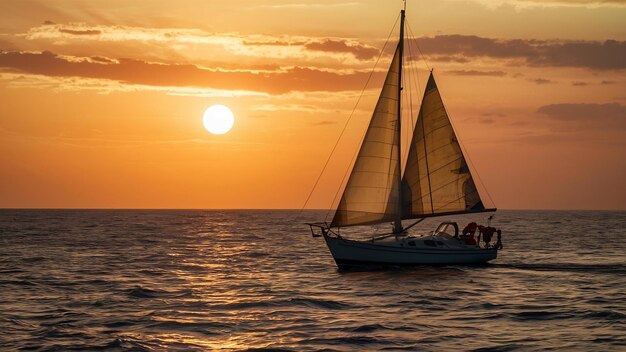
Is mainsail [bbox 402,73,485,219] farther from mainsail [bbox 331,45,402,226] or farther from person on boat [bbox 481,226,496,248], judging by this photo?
person on boat [bbox 481,226,496,248]

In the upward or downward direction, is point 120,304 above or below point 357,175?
below

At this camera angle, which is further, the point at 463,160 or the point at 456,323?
the point at 463,160

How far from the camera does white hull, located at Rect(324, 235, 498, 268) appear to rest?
49.2m

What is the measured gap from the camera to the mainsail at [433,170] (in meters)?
51.8

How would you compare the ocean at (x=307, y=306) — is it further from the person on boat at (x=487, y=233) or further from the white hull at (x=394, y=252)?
the person on boat at (x=487, y=233)

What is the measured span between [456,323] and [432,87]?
2327 cm

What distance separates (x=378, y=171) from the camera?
49375mm

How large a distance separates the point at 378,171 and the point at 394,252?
5.19 metres

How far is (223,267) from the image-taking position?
60562 mm

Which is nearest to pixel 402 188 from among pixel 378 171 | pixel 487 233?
pixel 378 171

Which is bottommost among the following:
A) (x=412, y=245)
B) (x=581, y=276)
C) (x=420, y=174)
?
(x=581, y=276)

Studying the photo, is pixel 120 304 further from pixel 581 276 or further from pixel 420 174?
pixel 581 276

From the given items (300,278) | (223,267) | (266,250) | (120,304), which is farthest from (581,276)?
(266,250)

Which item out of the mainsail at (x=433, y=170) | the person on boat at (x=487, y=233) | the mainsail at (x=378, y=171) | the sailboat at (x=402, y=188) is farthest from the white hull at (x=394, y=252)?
the person on boat at (x=487, y=233)
